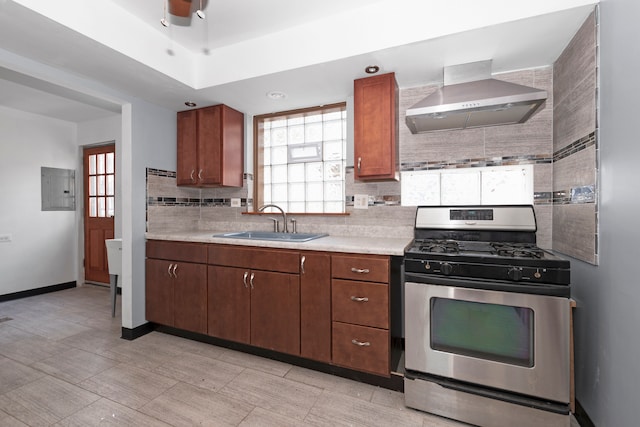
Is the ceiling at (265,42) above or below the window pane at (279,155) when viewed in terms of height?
above

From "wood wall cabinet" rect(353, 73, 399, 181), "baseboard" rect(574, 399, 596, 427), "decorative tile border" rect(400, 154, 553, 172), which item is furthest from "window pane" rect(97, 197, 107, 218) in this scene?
"baseboard" rect(574, 399, 596, 427)

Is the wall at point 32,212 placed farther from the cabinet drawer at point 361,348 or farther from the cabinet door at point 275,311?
the cabinet drawer at point 361,348

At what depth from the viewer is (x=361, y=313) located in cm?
183

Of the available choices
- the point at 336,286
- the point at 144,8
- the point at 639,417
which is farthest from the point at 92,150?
the point at 639,417

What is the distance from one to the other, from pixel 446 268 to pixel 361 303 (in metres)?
0.57

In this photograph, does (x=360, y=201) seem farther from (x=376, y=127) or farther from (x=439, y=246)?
(x=439, y=246)

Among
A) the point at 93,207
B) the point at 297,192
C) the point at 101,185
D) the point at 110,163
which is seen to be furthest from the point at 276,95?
the point at 93,207

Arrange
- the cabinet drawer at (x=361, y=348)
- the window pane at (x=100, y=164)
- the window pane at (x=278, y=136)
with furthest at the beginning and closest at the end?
1. the window pane at (x=100, y=164)
2. the window pane at (x=278, y=136)
3. the cabinet drawer at (x=361, y=348)

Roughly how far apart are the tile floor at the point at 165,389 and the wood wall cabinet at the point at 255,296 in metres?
0.20

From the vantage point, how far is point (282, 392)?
1.81 metres

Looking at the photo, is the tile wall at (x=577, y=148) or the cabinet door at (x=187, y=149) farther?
the cabinet door at (x=187, y=149)

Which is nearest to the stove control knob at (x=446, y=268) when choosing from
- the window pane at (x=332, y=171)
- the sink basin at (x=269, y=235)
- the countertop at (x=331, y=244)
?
the countertop at (x=331, y=244)

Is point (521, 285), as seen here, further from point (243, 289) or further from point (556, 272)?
point (243, 289)

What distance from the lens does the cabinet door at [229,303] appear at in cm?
220
